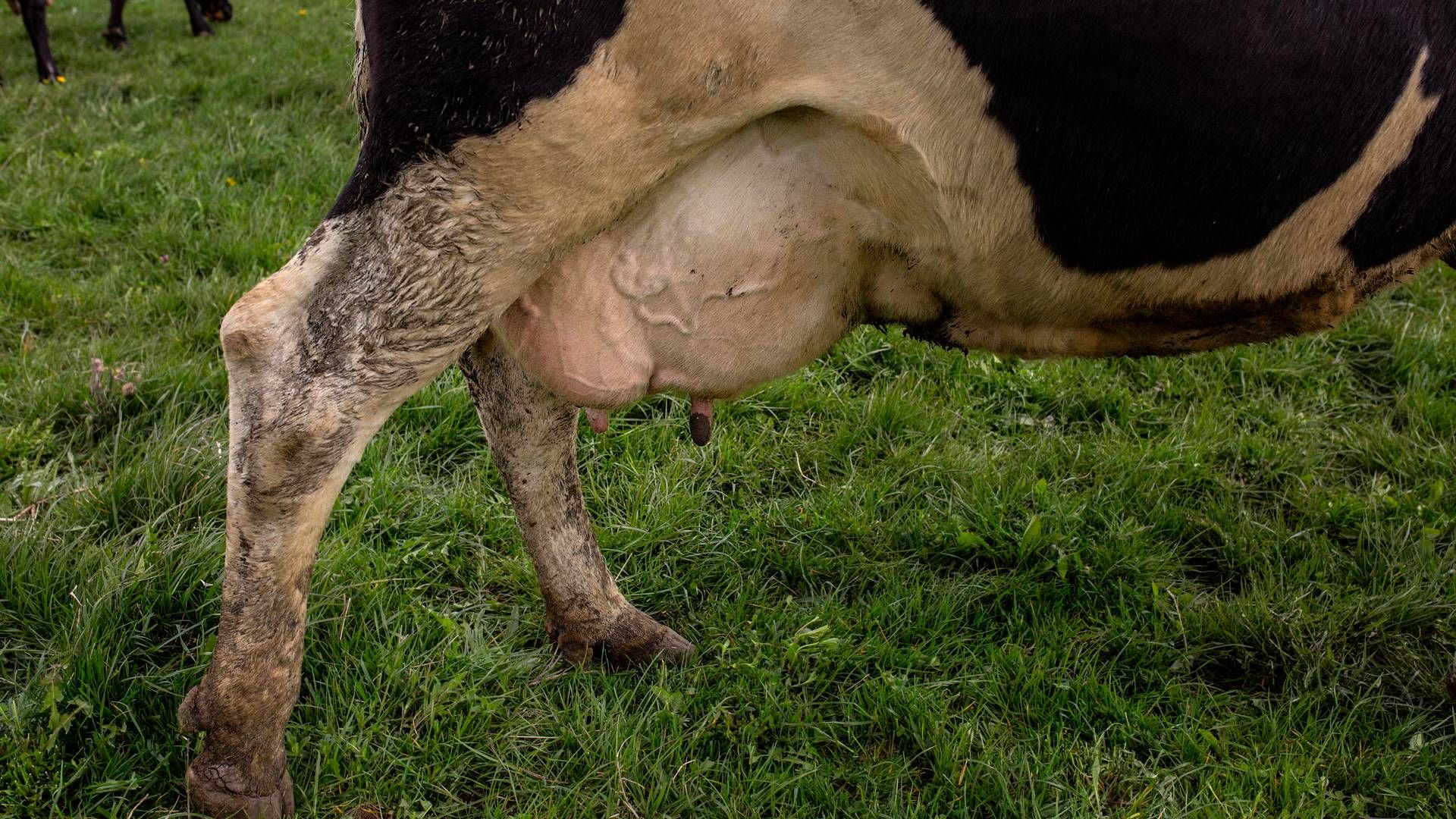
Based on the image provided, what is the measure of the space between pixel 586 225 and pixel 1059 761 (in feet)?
5.19

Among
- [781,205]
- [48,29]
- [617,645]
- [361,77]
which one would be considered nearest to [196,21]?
[48,29]

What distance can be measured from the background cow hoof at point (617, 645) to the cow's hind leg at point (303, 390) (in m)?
0.79

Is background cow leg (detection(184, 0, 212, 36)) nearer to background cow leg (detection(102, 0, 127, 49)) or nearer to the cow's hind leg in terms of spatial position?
background cow leg (detection(102, 0, 127, 49))

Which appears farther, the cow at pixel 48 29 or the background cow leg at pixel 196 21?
the background cow leg at pixel 196 21

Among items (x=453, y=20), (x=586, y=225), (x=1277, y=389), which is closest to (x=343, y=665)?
(x=586, y=225)

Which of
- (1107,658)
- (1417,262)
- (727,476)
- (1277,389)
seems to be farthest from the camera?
(1277,389)

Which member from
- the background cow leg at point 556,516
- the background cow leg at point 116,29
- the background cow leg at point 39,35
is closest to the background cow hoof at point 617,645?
the background cow leg at point 556,516

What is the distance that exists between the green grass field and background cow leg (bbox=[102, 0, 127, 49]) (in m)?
5.13

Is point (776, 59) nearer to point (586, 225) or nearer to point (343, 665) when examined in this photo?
point (586, 225)

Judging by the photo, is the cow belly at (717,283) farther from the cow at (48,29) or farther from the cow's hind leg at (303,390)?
the cow at (48,29)

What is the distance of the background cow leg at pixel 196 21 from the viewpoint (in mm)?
8922

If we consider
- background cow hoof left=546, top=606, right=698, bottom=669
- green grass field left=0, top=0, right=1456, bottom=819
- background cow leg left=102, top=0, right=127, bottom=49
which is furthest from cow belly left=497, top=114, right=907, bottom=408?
background cow leg left=102, top=0, right=127, bottom=49

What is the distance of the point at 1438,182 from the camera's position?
1971 millimetres

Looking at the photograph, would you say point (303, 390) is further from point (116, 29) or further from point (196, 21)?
point (196, 21)
